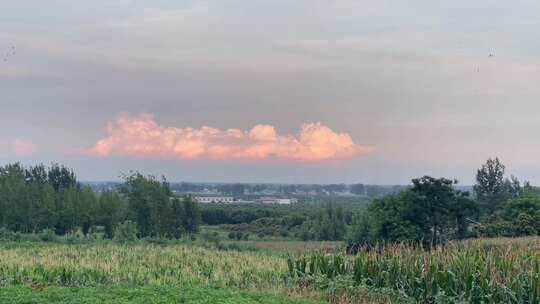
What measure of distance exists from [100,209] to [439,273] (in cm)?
4373

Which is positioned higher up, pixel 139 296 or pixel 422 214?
pixel 422 214

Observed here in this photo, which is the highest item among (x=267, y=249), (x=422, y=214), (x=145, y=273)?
(x=422, y=214)

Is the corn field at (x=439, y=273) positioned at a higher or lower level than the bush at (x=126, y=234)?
higher

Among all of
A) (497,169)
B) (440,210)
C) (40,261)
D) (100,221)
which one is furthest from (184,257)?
(497,169)

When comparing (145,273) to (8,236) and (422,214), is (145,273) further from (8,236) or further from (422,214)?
(8,236)

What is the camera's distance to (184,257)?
3116cm

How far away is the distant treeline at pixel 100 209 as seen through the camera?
54156 mm

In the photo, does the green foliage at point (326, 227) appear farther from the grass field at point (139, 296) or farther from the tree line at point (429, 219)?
the grass field at point (139, 296)

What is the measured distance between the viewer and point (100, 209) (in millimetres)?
55812

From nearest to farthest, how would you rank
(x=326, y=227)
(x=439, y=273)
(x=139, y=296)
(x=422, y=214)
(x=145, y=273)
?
1. (x=139, y=296)
2. (x=439, y=273)
3. (x=145, y=273)
4. (x=422, y=214)
5. (x=326, y=227)

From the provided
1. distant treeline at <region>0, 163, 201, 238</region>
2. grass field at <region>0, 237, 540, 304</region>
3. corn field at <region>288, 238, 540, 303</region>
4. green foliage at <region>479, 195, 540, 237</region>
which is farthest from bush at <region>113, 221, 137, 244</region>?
corn field at <region>288, 238, 540, 303</region>

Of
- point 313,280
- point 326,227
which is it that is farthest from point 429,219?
point 326,227

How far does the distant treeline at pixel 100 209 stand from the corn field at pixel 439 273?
114 ft

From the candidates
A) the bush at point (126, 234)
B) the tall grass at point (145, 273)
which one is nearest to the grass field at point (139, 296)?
the tall grass at point (145, 273)
